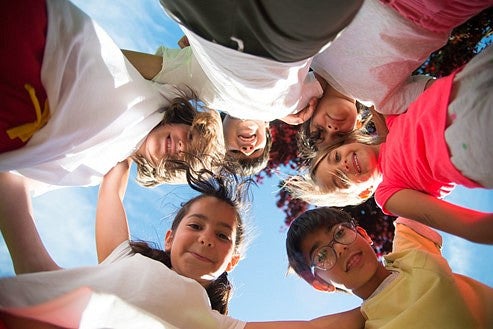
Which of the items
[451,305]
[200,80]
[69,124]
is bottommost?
[451,305]

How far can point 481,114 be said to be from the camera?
1.10 m

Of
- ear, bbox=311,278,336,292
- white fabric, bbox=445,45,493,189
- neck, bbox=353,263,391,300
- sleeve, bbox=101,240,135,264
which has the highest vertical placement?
white fabric, bbox=445,45,493,189

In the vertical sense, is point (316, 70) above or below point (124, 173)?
above

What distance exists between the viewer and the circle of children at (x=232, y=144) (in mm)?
1108

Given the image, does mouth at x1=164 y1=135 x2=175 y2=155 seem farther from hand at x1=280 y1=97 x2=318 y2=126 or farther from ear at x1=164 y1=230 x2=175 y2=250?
hand at x1=280 y1=97 x2=318 y2=126

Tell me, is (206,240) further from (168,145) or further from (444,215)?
(444,215)

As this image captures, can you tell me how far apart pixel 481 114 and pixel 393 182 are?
1.65ft

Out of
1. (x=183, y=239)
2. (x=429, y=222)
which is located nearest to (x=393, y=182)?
(x=429, y=222)

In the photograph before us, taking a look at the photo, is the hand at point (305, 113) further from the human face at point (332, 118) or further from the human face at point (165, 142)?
the human face at point (165, 142)

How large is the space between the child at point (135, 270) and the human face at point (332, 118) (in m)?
0.48

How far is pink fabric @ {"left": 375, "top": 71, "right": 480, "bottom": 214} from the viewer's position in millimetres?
1265

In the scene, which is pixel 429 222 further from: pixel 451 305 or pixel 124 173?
pixel 124 173

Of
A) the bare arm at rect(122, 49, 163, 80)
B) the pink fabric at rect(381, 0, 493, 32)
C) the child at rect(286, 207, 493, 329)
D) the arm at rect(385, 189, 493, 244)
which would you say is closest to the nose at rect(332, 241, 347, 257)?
the child at rect(286, 207, 493, 329)

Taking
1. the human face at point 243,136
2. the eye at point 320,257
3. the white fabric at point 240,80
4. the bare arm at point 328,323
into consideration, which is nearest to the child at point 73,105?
the white fabric at point 240,80
